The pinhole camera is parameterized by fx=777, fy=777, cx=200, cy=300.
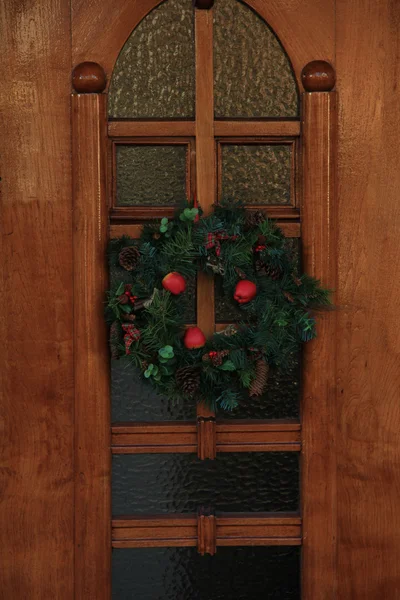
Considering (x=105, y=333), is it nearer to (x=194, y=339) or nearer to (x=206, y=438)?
(x=194, y=339)

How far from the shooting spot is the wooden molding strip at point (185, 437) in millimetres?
1885

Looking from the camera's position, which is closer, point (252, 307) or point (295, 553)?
point (252, 307)

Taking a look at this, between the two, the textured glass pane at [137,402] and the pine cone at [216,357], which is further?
the textured glass pane at [137,402]

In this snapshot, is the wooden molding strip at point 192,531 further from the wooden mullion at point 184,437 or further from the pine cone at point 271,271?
the pine cone at point 271,271

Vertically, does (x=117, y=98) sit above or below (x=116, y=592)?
above

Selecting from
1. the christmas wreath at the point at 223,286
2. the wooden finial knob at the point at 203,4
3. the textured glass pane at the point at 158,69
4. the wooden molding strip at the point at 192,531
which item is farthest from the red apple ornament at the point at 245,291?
the wooden finial knob at the point at 203,4

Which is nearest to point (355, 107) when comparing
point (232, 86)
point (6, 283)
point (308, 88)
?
point (308, 88)

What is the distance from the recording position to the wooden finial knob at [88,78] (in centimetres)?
185

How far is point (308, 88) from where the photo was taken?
1869 mm

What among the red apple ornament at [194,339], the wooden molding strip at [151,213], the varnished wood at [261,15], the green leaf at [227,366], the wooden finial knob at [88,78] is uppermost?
the varnished wood at [261,15]

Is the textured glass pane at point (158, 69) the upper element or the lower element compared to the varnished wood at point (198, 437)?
upper

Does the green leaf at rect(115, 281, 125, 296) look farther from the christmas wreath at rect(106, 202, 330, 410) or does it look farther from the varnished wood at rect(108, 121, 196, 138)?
→ the varnished wood at rect(108, 121, 196, 138)

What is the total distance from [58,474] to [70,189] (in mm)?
690

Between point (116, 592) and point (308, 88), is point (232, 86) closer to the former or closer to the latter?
point (308, 88)
